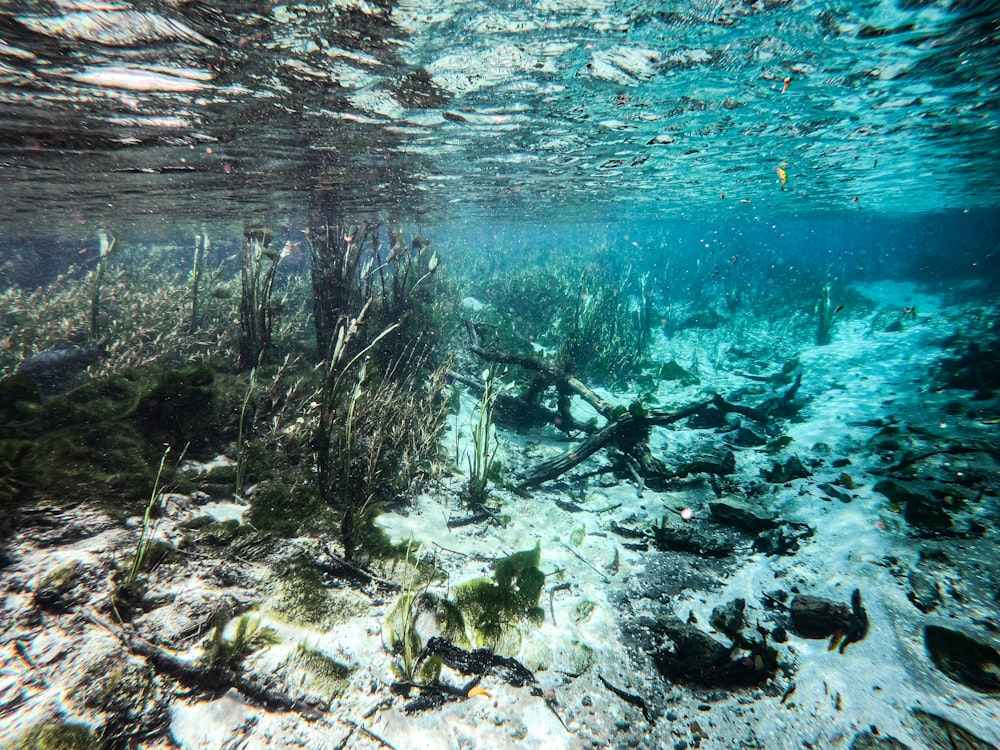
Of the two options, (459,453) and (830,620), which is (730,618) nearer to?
(830,620)

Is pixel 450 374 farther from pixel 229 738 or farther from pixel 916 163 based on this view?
pixel 916 163

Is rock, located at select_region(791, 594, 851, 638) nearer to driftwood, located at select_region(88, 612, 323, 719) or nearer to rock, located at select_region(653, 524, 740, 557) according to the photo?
rock, located at select_region(653, 524, 740, 557)

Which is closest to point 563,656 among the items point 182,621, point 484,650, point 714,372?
point 484,650

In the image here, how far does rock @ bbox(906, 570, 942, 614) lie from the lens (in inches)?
143

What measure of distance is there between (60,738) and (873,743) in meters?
5.03

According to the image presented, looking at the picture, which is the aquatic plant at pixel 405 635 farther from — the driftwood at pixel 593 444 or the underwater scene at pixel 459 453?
the driftwood at pixel 593 444

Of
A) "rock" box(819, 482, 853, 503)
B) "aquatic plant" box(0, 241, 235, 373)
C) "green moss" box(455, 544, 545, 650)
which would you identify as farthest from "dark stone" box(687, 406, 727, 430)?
"aquatic plant" box(0, 241, 235, 373)

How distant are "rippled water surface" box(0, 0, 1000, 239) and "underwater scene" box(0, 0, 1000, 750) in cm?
9

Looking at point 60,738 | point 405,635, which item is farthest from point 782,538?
point 60,738

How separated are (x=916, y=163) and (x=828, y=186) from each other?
16.6 feet

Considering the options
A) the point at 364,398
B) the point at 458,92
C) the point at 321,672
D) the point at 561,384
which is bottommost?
the point at 321,672

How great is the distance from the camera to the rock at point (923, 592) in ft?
11.9

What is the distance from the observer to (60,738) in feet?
6.87

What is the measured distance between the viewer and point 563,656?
3426 millimetres
